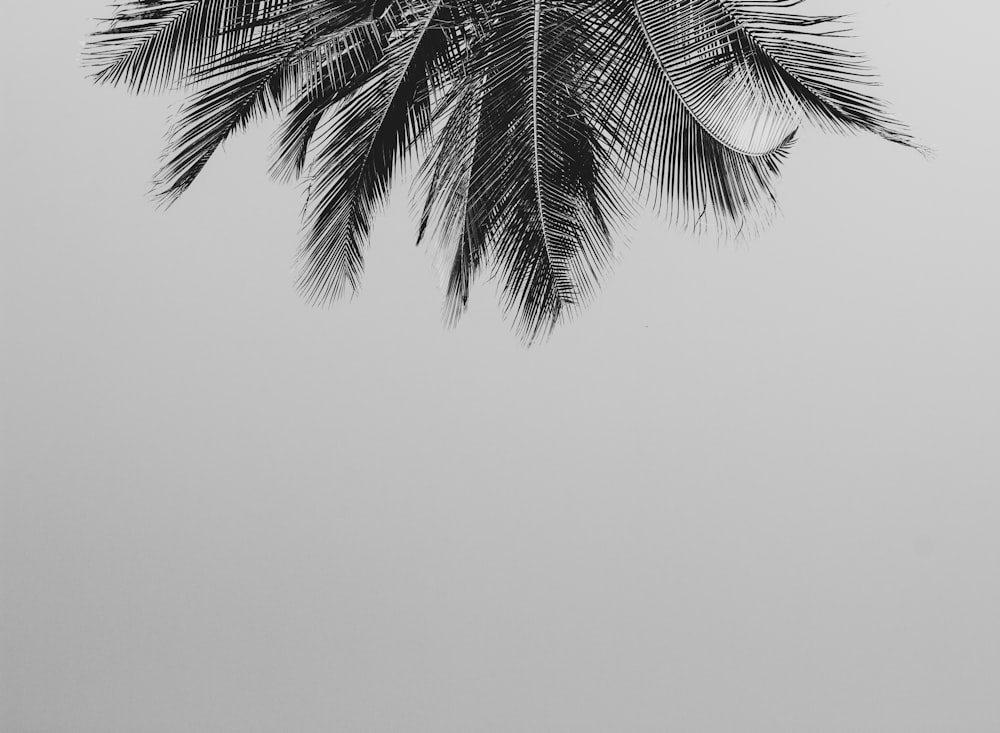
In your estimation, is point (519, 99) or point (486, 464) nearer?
point (519, 99)

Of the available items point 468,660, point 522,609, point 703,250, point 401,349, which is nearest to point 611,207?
point 703,250

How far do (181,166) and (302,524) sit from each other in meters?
1.57

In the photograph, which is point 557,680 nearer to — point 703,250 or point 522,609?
point 522,609

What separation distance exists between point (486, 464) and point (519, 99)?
1743 millimetres

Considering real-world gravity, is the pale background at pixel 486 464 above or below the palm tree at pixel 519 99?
below

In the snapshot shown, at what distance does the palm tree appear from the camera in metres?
2.54

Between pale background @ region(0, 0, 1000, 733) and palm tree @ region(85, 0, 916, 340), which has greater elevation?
palm tree @ region(85, 0, 916, 340)

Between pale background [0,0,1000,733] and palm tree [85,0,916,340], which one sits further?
pale background [0,0,1000,733]

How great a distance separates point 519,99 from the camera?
2.55 metres

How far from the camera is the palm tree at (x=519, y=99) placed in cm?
254

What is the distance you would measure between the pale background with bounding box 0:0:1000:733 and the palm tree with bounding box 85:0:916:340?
2.09ft

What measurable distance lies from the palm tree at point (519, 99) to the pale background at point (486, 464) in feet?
2.09

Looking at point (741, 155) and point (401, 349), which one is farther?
point (401, 349)

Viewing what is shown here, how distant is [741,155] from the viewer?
8.65 ft
